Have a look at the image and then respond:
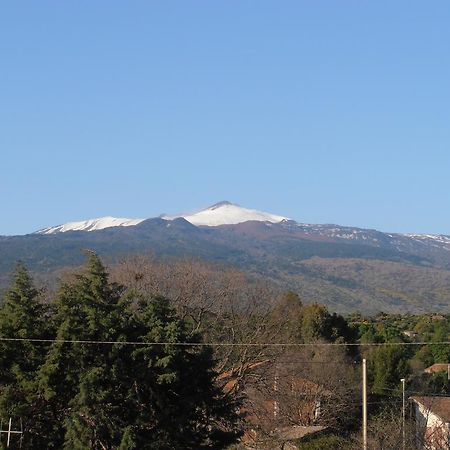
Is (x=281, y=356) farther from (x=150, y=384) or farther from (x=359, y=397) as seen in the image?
(x=150, y=384)

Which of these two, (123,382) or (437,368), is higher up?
(123,382)

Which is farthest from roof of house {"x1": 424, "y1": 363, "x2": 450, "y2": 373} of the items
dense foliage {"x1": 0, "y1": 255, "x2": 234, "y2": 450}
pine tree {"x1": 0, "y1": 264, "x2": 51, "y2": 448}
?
pine tree {"x1": 0, "y1": 264, "x2": 51, "y2": 448}

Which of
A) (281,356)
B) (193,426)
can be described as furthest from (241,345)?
(193,426)

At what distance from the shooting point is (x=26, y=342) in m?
29.7

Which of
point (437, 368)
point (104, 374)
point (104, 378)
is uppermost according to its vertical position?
point (104, 374)

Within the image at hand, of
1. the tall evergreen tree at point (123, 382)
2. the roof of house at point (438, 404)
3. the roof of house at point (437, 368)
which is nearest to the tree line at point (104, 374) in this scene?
the tall evergreen tree at point (123, 382)

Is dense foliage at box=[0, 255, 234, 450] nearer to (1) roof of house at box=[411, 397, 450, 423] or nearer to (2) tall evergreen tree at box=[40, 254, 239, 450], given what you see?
(2) tall evergreen tree at box=[40, 254, 239, 450]

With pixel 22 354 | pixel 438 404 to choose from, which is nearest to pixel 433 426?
pixel 438 404

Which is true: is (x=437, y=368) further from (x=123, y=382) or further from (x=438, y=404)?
(x=123, y=382)

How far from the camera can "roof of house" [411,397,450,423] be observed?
139ft

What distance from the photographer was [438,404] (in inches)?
1793

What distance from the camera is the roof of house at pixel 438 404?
1670 inches

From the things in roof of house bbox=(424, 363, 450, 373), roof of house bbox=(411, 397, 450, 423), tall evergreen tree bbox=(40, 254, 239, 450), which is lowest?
roof of house bbox=(424, 363, 450, 373)

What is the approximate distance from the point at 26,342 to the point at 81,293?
84.4 inches
